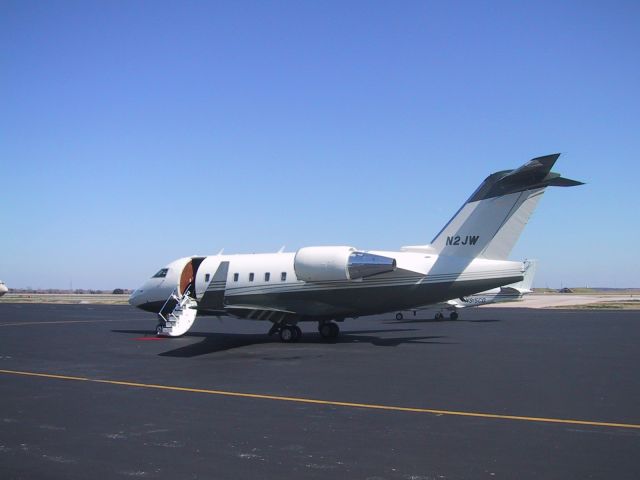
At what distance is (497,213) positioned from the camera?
783 inches

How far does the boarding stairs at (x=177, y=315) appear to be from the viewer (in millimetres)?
23875

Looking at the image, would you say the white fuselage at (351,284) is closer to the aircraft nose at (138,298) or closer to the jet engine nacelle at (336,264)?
the jet engine nacelle at (336,264)

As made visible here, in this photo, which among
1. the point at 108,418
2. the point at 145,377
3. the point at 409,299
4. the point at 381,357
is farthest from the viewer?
the point at 409,299

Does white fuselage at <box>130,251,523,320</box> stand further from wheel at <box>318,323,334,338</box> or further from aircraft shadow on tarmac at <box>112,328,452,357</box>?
wheel at <box>318,323,334,338</box>

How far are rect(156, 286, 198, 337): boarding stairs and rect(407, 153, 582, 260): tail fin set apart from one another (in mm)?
10456

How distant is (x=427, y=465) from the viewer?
6902mm

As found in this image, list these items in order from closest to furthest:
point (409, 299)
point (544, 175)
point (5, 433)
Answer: point (5, 433), point (544, 175), point (409, 299)

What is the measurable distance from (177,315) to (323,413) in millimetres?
16022

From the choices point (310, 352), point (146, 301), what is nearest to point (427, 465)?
point (310, 352)

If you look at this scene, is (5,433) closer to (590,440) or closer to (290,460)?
(290,460)

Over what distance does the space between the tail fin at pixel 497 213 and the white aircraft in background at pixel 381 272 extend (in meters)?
0.03

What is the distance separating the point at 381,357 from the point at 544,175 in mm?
7785

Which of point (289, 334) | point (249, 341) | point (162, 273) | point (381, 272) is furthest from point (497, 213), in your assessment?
point (162, 273)

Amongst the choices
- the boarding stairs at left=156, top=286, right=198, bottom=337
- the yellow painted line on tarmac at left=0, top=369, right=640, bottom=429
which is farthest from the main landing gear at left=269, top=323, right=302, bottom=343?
the yellow painted line on tarmac at left=0, top=369, right=640, bottom=429
